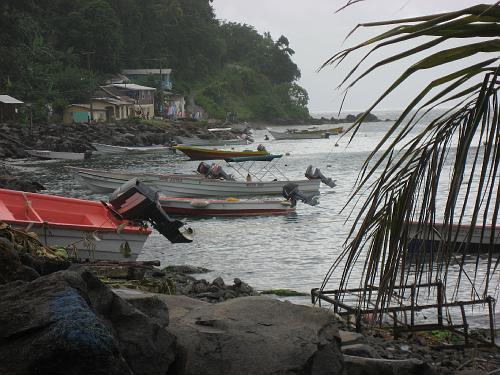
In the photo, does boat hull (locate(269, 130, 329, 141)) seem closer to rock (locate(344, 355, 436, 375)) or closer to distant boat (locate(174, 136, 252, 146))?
distant boat (locate(174, 136, 252, 146))

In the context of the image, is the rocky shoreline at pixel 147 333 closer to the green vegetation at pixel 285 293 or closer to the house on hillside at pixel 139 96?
the green vegetation at pixel 285 293

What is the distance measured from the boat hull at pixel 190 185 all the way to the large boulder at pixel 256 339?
81.8ft

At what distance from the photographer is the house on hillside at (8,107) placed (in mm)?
65875

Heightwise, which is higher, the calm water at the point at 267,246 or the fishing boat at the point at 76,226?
the fishing boat at the point at 76,226

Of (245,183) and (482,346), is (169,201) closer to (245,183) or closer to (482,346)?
(245,183)

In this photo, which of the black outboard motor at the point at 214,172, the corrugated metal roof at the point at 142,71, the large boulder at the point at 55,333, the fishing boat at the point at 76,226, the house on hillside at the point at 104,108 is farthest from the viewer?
the corrugated metal roof at the point at 142,71

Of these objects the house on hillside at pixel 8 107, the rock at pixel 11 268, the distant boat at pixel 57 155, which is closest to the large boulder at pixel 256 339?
the rock at pixel 11 268

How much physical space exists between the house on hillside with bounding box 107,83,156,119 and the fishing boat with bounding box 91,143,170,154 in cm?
2433

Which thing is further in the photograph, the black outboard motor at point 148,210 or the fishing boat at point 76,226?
the black outboard motor at point 148,210

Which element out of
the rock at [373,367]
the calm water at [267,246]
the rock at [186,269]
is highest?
the rock at [373,367]

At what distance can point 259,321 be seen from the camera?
231 inches

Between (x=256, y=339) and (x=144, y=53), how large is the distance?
116715mm

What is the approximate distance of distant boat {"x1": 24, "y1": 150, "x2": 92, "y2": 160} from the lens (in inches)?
2170

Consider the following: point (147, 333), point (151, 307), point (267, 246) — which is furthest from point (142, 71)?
point (147, 333)
